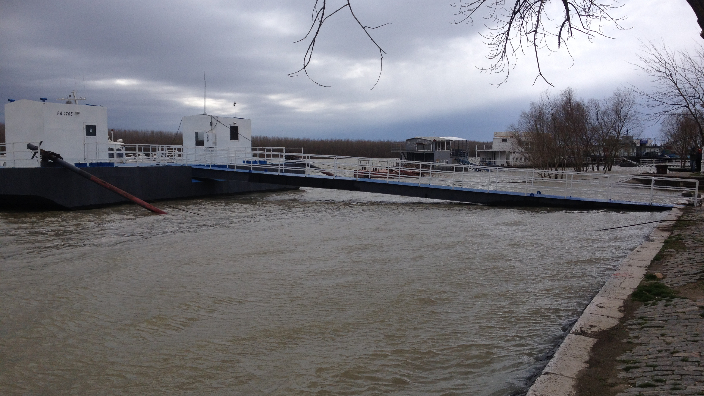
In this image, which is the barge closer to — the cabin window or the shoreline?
the cabin window

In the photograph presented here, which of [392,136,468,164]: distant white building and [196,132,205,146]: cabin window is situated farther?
[392,136,468,164]: distant white building

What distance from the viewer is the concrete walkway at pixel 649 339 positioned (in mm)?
4199

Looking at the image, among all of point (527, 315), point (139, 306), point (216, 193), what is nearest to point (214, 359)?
point (139, 306)

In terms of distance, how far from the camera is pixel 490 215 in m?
19.9

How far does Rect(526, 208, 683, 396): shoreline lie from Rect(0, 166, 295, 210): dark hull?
64.6ft

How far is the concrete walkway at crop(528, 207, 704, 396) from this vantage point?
420 cm

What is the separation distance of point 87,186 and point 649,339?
69.8 ft

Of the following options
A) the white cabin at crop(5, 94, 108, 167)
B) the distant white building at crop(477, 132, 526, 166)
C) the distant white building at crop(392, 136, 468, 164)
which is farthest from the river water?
the distant white building at crop(477, 132, 526, 166)

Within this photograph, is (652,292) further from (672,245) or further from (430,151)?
(430,151)

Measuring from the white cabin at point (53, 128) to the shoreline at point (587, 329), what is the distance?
21607 mm

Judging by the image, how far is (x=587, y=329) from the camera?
18.5ft

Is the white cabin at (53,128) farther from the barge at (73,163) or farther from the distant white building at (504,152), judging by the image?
the distant white building at (504,152)

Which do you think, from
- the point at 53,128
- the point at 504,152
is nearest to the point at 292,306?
the point at 53,128

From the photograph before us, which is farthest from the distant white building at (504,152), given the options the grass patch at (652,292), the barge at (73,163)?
the grass patch at (652,292)
